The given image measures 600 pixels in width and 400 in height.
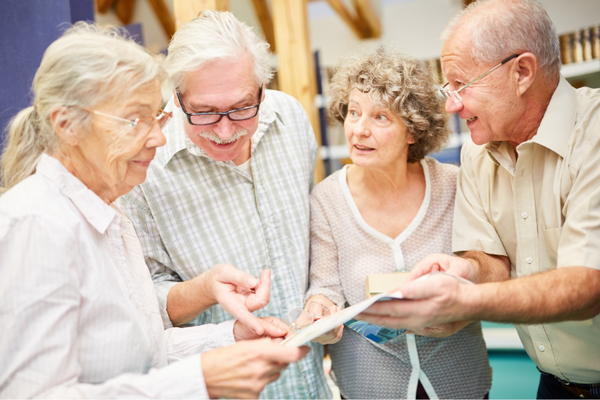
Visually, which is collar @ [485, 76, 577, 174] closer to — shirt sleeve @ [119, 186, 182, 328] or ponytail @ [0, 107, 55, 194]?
shirt sleeve @ [119, 186, 182, 328]

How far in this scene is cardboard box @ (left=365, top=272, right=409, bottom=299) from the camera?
5.03ft

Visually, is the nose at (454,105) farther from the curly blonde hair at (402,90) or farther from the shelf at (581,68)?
the shelf at (581,68)

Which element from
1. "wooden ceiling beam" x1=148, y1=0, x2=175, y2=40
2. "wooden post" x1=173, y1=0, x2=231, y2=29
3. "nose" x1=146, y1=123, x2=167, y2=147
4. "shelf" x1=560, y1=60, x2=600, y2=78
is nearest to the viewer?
"nose" x1=146, y1=123, x2=167, y2=147

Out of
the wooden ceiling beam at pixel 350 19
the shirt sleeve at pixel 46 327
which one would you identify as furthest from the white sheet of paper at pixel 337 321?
the wooden ceiling beam at pixel 350 19

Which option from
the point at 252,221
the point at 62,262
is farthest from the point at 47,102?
the point at 252,221

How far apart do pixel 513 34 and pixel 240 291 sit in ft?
4.05

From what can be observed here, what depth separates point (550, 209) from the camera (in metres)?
1.57

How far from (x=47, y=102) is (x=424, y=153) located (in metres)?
1.44

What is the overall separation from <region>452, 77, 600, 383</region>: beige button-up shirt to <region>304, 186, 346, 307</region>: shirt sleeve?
1.57 ft

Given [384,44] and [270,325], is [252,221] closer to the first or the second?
[270,325]

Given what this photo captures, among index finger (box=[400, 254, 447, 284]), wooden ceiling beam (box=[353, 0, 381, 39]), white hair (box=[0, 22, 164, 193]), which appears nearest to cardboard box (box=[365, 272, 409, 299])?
index finger (box=[400, 254, 447, 284])

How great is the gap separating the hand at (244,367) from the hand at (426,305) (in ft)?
0.81

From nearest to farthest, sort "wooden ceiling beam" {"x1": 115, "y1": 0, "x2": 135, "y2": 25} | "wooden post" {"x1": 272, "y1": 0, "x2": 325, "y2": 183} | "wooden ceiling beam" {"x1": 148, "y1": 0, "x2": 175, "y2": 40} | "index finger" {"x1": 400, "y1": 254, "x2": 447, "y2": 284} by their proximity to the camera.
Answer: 1. "index finger" {"x1": 400, "y1": 254, "x2": 447, "y2": 284}
2. "wooden post" {"x1": 272, "y1": 0, "x2": 325, "y2": 183}
3. "wooden ceiling beam" {"x1": 148, "y1": 0, "x2": 175, "y2": 40}
4. "wooden ceiling beam" {"x1": 115, "y1": 0, "x2": 135, "y2": 25}

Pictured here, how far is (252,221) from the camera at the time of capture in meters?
1.79
